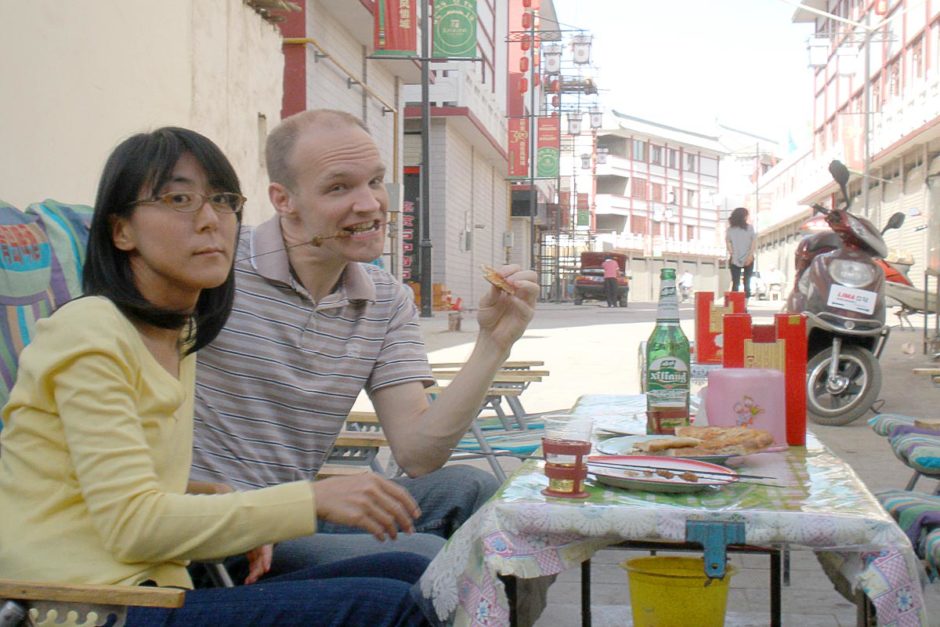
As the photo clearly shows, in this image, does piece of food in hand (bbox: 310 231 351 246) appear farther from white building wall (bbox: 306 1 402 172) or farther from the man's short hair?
white building wall (bbox: 306 1 402 172)

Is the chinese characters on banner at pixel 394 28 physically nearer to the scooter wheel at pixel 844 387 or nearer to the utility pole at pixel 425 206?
the utility pole at pixel 425 206

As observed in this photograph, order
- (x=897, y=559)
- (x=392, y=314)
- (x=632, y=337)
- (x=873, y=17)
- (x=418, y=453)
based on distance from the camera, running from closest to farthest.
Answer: (x=897, y=559) < (x=418, y=453) < (x=392, y=314) < (x=632, y=337) < (x=873, y=17)

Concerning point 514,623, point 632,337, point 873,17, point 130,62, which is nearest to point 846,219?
point 130,62

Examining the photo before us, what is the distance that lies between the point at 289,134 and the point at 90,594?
1.31 m

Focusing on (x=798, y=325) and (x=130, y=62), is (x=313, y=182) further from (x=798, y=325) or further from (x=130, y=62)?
(x=130, y=62)

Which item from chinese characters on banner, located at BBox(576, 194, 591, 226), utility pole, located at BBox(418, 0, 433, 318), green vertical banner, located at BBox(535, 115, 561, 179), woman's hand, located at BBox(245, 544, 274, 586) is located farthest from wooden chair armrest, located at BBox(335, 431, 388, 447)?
chinese characters on banner, located at BBox(576, 194, 591, 226)

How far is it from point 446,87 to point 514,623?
975 inches

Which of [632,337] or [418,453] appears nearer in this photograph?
[418,453]

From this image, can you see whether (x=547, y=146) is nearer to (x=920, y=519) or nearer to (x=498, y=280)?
(x=920, y=519)

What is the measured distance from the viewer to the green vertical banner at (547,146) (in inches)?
1361

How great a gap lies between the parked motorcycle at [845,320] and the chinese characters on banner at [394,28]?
10.6 meters

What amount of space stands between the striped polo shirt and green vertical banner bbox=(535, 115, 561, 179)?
1269 inches

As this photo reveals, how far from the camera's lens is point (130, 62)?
298 inches

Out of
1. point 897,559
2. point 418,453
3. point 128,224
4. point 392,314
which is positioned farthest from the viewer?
point 392,314
